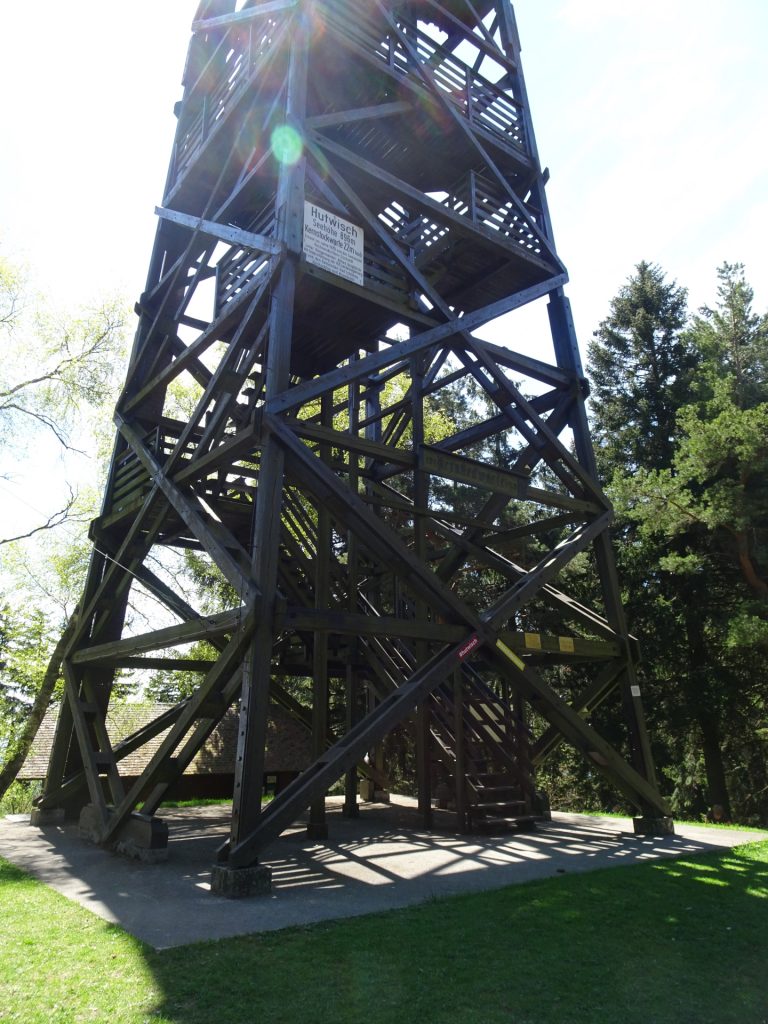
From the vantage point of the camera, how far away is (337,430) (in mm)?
10117

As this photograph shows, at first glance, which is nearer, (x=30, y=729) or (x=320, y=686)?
(x=320, y=686)

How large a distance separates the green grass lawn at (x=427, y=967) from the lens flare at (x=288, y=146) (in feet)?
24.4

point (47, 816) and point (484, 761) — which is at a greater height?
point (484, 761)

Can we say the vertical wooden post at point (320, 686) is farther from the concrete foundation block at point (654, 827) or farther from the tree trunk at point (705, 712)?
the tree trunk at point (705, 712)

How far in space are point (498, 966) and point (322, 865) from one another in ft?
11.3

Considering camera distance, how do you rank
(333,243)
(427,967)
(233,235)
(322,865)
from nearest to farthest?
(427,967) → (322,865) → (333,243) → (233,235)

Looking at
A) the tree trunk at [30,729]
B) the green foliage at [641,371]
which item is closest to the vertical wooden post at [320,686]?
the tree trunk at [30,729]

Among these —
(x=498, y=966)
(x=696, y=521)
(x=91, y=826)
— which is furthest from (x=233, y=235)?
(x=696, y=521)

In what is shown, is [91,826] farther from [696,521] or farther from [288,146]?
[696,521]

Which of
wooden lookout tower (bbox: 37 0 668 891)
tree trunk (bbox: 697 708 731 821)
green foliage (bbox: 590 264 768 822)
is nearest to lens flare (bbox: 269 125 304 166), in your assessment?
wooden lookout tower (bbox: 37 0 668 891)

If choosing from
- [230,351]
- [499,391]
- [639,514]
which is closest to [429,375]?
[499,391]

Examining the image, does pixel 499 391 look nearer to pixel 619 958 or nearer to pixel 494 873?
pixel 494 873

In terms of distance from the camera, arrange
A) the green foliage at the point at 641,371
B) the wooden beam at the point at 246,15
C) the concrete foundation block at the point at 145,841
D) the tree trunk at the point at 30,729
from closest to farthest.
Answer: the concrete foundation block at the point at 145,841
the wooden beam at the point at 246,15
the tree trunk at the point at 30,729
the green foliage at the point at 641,371

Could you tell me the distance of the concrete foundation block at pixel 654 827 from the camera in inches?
344
